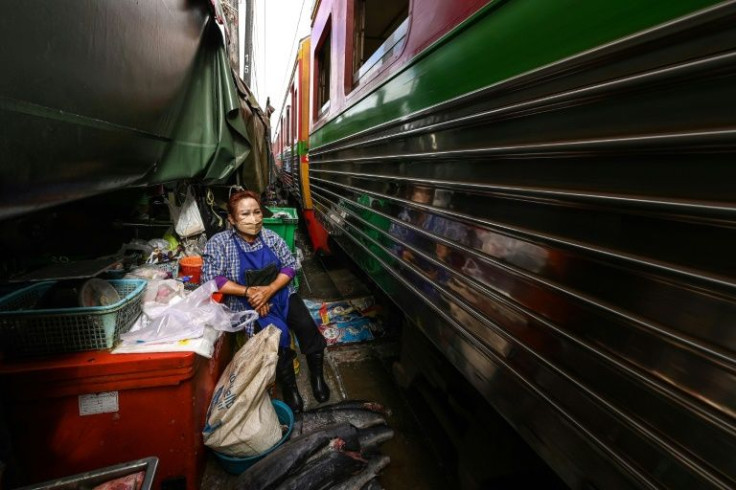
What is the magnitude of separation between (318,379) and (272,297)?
0.71 m

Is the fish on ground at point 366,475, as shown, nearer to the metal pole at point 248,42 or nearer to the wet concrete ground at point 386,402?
the wet concrete ground at point 386,402

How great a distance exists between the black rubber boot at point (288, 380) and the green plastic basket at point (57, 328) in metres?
1.07

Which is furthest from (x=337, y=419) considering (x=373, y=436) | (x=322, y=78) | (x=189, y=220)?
(x=322, y=78)

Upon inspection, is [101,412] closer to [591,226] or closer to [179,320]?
[179,320]

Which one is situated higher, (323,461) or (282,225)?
(282,225)

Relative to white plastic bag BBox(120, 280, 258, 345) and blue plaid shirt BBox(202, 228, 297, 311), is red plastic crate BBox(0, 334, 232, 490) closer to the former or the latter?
white plastic bag BBox(120, 280, 258, 345)

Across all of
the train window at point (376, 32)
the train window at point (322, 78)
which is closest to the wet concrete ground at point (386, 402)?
the train window at point (376, 32)

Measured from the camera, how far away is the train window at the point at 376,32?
76.3 inches

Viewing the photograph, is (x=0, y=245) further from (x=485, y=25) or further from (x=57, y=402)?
(x=485, y=25)

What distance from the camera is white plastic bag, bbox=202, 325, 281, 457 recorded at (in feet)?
5.62

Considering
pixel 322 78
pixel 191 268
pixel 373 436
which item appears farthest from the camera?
pixel 322 78

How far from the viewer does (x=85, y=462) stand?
154 centimetres

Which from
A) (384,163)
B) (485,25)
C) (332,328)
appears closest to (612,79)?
(485,25)

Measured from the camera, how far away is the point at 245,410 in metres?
1.73
